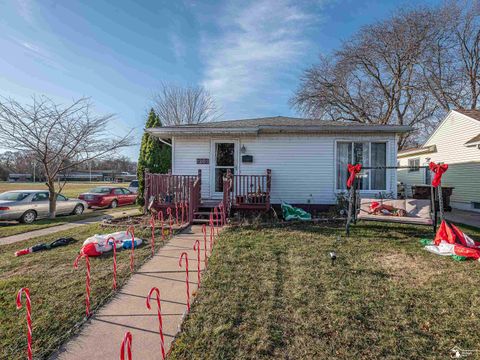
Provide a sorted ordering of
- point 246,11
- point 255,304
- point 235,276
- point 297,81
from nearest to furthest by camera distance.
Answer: point 255,304, point 235,276, point 246,11, point 297,81

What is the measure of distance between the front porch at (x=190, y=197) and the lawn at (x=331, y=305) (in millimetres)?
2600

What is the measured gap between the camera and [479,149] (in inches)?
454

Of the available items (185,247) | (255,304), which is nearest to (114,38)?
(185,247)

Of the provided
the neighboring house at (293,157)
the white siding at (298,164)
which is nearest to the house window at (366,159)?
the neighboring house at (293,157)

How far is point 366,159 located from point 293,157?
2.52m

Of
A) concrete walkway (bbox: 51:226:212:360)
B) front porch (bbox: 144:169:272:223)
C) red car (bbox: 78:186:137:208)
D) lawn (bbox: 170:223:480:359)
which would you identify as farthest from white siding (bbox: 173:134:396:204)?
red car (bbox: 78:186:137:208)

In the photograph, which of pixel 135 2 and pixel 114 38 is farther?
pixel 114 38

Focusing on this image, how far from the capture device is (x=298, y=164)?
30.2 ft

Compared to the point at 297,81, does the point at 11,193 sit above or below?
below

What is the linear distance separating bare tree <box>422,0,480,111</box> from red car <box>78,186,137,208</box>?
2373cm

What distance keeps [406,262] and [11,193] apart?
46.4 feet

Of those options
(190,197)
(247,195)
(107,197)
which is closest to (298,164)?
(247,195)

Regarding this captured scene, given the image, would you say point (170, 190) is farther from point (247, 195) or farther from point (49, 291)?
point (49, 291)

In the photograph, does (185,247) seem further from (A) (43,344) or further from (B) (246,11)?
(B) (246,11)
